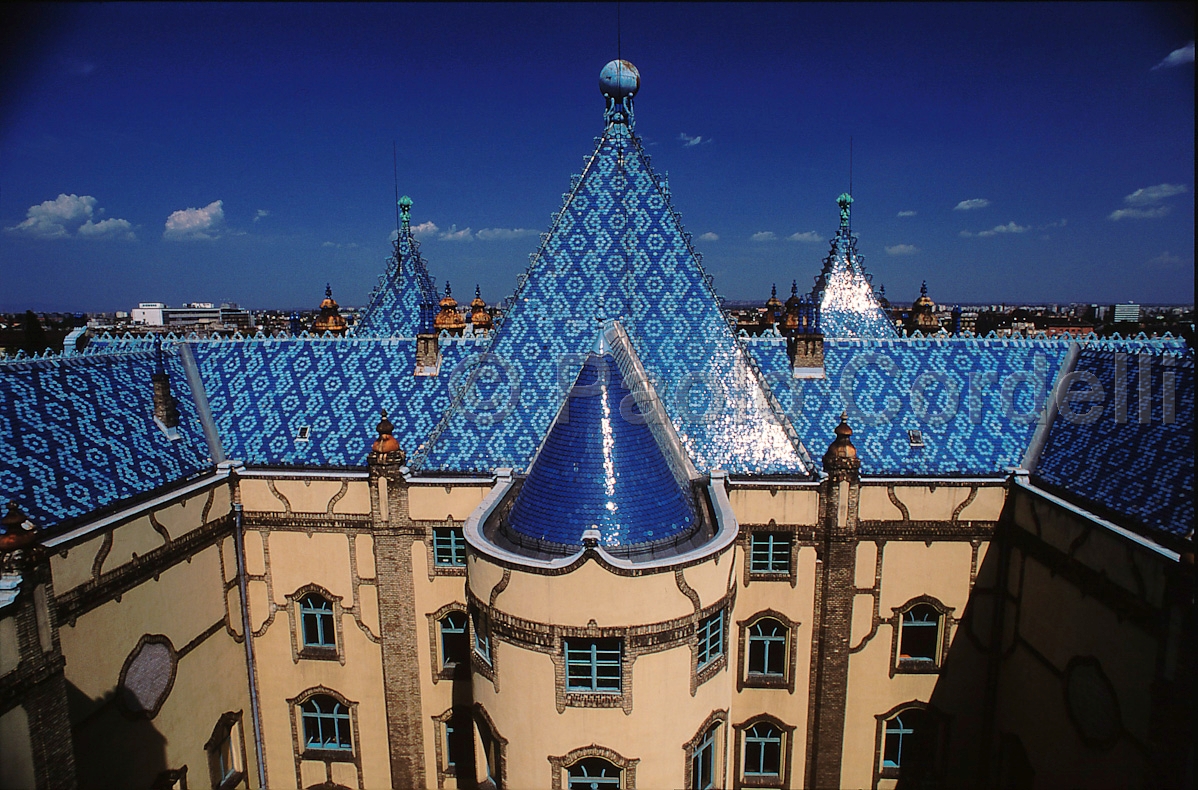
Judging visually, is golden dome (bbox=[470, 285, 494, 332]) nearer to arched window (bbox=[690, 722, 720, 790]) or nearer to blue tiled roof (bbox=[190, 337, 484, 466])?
blue tiled roof (bbox=[190, 337, 484, 466])

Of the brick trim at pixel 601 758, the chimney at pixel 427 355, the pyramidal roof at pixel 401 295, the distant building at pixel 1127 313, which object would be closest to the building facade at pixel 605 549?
the brick trim at pixel 601 758

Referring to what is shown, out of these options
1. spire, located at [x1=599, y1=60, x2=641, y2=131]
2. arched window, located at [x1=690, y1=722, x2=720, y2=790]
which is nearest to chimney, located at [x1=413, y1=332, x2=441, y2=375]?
spire, located at [x1=599, y1=60, x2=641, y2=131]

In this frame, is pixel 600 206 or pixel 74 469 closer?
pixel 74 469

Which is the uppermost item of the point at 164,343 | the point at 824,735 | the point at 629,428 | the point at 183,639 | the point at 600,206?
the point at 600,206

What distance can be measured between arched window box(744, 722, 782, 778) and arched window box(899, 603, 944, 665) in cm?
421

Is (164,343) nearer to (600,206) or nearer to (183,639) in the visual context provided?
(183,639)

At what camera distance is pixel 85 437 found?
16531mm

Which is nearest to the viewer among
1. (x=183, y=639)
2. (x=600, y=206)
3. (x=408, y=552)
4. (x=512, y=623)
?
(x=512, y=623)

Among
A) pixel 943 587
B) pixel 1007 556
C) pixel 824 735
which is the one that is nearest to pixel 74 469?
pixel 824 735

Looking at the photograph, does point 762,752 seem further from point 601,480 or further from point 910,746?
point 601,480

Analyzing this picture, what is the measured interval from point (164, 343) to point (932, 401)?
24.1 meters

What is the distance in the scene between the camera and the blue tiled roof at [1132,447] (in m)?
13.6

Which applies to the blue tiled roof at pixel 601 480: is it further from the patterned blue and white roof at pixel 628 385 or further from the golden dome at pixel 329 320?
the golden dome at pixel 329 320

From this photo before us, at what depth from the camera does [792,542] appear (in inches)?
698
